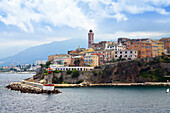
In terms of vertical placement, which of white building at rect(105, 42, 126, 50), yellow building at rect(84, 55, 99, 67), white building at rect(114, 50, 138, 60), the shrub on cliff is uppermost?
white building at rect(105, 42, 126, 50)

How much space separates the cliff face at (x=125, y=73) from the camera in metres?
105

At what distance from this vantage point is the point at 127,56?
390 ft

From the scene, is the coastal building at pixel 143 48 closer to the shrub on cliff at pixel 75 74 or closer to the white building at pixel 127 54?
the white building at pixel 127 54

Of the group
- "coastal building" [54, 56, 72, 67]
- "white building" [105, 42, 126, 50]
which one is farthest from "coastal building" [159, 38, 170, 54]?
"coastal building" [54, 56, 72, 67]

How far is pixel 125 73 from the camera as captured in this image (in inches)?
4195

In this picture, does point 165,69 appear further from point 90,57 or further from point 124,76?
point 90,57

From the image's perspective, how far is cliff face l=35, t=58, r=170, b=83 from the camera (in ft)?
343

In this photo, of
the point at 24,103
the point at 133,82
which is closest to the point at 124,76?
the point at 133,82

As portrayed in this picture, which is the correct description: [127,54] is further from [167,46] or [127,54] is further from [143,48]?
[167,46]

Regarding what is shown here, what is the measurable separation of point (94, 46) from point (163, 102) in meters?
102

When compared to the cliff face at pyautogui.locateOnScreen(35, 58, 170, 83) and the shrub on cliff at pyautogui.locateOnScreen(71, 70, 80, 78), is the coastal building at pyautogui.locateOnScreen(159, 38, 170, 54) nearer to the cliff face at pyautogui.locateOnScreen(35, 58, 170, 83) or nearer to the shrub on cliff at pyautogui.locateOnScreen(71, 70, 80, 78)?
the cliff face at pyautogui.locateOnScreen(35, 58, 170, 83)

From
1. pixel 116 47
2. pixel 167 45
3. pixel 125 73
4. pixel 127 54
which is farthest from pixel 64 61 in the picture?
pixel 167 45

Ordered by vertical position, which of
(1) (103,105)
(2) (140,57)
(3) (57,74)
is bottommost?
(1) (103,105)

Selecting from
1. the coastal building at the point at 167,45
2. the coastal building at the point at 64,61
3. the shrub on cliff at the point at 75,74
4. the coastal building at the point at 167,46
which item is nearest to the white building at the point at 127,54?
the shrub on cliff at the point at 75,74
